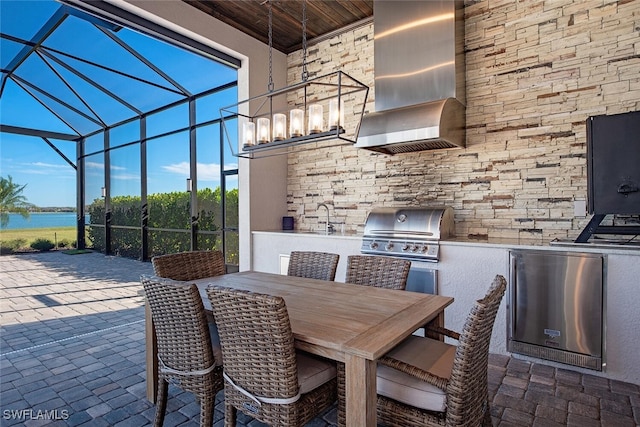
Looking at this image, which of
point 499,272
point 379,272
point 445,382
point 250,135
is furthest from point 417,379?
point 250,135

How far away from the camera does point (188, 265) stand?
268 cm

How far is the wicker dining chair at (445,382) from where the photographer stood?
1310 millimetres

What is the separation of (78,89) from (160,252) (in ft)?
12.1

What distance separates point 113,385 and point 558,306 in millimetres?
3294

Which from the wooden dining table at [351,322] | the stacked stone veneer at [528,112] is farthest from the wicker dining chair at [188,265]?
the stacked stone veneer at [528,112]

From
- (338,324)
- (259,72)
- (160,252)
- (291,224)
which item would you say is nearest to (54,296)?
(160,252)

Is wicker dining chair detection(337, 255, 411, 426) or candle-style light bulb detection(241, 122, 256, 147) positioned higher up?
candle-style light bulb detection(241, 122, 256, 147)

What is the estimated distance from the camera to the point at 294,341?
1464 mm

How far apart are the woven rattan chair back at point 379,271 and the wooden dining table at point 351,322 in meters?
0.23

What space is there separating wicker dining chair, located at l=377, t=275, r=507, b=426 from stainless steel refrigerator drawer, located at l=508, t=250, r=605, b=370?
1371 mm

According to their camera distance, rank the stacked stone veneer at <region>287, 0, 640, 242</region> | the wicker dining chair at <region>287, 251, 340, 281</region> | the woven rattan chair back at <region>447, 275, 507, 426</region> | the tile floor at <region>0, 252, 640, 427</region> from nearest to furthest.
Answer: the woven rattan chair back at <region>447, 275, 507, 426</region>, the tile floor at <region>0, 252, 640, 427</region>, the wicker dining chair at <region>287, 251, 340, 281</region>, the stacked stone veneer at <region>287, 0, 640, 242</region>

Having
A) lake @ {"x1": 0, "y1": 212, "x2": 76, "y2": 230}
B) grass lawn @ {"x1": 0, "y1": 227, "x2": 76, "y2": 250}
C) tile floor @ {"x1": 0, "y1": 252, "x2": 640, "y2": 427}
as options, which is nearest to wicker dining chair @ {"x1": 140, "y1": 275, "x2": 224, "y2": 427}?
tile floor @ {"x1": 0, "y1": 252, "x2": 640, "y2": 427}

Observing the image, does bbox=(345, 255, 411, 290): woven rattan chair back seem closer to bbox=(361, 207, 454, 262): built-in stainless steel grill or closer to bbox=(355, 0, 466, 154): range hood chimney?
bbox=(361, 207, 454, 262): built-in stainless steel grill

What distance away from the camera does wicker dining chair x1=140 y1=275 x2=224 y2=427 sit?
162cm
